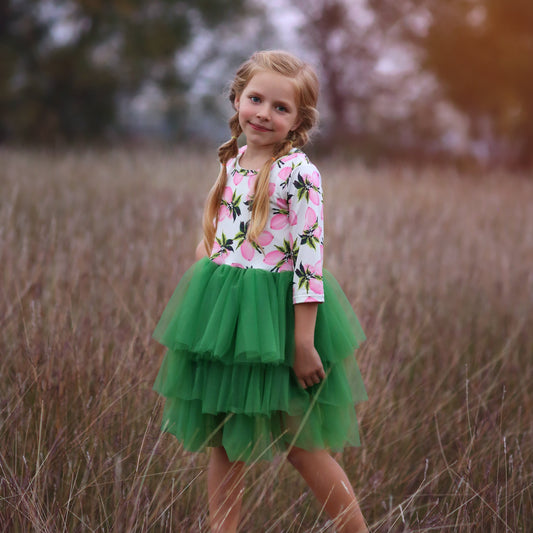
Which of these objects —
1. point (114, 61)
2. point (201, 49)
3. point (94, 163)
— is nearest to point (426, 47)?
point (201, 49)

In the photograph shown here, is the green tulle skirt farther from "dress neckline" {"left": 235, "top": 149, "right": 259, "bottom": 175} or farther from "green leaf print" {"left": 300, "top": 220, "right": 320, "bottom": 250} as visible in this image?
"dress neckline" {"left": 235, "top": 149, "right": 259, "bottom": 175}

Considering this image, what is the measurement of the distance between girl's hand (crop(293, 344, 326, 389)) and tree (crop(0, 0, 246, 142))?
12.6m

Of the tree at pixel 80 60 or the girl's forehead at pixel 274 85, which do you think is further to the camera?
the tree at pixel 80 60

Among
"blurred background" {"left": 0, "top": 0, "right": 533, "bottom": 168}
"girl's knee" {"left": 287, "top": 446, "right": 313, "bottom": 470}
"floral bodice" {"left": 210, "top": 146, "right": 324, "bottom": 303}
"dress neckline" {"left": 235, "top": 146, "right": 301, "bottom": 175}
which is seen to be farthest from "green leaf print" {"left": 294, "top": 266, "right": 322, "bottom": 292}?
"blurred background" {"left": 0, "top": 0, "right": 533, "bottom": 168}

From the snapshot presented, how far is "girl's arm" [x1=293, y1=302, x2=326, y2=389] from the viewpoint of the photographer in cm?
152

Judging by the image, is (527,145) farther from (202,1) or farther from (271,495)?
(271,495)

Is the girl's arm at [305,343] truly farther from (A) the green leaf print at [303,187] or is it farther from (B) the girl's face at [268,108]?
(B) the girl's face at [268,108]

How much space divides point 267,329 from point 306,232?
275 millimetres

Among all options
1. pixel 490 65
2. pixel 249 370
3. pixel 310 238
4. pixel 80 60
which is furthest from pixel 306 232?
pixel 80 60

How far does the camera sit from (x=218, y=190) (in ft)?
5.72

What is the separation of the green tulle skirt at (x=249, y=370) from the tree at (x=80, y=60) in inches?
486

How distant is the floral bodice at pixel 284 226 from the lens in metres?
1.55

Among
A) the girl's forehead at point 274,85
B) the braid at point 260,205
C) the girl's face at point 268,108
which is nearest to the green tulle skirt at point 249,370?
the braid at point 260,205

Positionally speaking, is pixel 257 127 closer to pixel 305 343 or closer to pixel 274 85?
pixel 274 85
